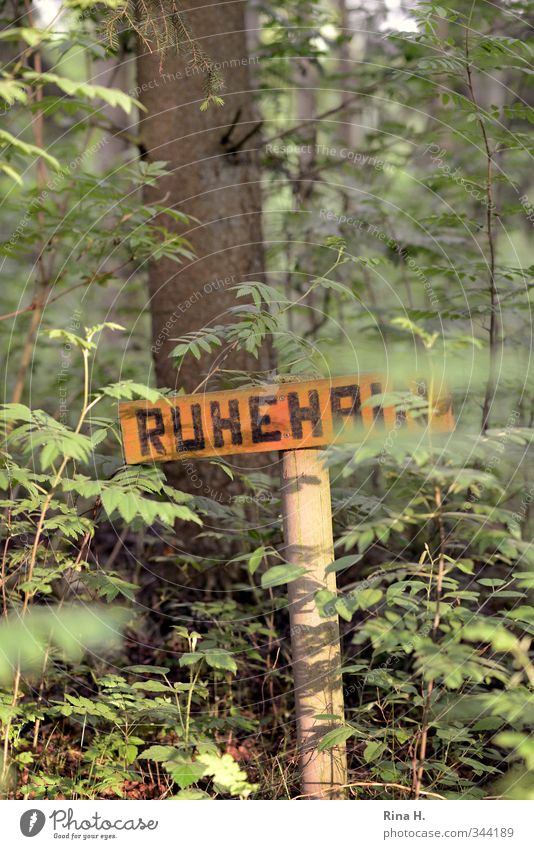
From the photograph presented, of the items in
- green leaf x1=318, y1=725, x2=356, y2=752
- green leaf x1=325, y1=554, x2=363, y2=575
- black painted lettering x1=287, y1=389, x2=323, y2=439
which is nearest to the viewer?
green leaf x1=325, y1=554, x2=363, y2=575

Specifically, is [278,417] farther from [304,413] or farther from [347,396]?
[347,396]

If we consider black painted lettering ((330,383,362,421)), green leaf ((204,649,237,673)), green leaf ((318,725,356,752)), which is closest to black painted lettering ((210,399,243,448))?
black painted lettering ((330,383,362,421))

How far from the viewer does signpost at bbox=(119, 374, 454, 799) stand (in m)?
2.25

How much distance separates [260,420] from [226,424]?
0.33 ft

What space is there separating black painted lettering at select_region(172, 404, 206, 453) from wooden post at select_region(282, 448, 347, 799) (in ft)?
0.86

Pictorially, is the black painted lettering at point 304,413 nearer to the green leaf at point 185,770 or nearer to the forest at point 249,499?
the forest at point 249,499

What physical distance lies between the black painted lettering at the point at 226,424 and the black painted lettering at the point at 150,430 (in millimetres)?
173

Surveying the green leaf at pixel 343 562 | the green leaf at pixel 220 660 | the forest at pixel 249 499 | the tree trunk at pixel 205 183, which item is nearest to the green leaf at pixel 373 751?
the forest at pixel 249 499

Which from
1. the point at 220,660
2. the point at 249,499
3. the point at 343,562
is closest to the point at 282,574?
the point at 343,562

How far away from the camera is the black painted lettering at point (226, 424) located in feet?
7.47

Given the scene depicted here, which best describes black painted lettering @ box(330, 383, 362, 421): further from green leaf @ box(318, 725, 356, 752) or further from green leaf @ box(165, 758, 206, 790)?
green leaf @ box(165, 758, 206, 790)

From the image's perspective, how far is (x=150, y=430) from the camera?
234cm
